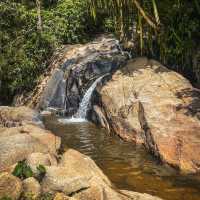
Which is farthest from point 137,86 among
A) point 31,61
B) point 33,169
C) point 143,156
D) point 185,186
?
point 31,61

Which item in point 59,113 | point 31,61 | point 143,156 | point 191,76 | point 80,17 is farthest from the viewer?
point 80,17

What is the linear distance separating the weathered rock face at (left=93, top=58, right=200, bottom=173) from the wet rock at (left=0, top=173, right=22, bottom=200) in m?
5.88

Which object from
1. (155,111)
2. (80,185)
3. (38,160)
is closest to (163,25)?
(80,185)

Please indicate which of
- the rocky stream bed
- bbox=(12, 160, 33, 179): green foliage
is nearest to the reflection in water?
the rocky stream bed

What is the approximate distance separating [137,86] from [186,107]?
340cm

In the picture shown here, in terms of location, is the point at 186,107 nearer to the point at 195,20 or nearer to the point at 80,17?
the point at 195,20

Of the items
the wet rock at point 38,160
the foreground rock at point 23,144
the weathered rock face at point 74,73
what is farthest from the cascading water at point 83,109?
the wet rock at point 38,160

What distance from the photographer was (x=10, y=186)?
9.33 metres

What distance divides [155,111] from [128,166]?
3.20m

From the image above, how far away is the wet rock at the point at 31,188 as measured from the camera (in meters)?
9.42

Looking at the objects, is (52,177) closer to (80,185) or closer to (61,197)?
(80,185)

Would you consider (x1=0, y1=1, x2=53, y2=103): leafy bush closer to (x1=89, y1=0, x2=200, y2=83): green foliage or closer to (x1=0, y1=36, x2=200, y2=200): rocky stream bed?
(x1=0, y1=36, x2=200, y2=200): rocky stream bed

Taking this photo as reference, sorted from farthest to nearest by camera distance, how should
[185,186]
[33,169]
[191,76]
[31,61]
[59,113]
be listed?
[31,61] < [59,113] < [191,76] < [185,186] < [33,169]

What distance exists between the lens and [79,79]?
25797 mm
